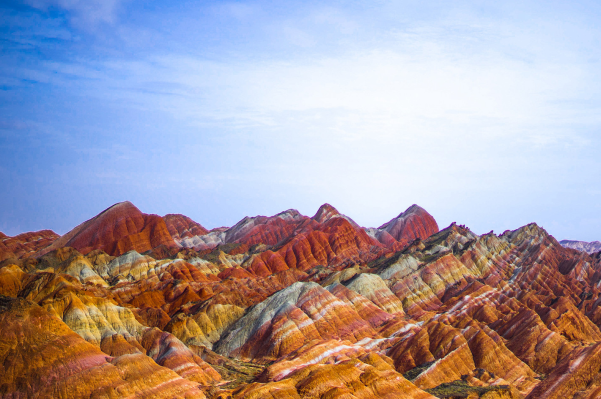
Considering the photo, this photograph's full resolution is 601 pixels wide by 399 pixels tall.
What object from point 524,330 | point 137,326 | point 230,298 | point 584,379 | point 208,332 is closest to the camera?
point 584,379

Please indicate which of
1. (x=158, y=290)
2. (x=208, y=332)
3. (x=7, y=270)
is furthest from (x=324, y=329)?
(x=7, y=270)

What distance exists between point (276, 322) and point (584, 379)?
85.9m

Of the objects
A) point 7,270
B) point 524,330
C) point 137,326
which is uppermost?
point 7,270

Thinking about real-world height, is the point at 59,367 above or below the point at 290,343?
above

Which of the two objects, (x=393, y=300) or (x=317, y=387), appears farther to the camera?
(x=393, y=300)

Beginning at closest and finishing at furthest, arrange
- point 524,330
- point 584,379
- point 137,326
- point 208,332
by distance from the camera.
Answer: point 584,379
point 137,326
point 524,330
point 208,332

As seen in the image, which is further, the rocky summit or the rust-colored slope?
the rocky summit

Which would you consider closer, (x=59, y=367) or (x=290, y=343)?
(x=59, y=367)

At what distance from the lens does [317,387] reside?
87.7m

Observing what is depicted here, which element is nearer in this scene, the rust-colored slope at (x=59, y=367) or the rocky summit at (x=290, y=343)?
the rust-colored slope at (x=59, y=367)

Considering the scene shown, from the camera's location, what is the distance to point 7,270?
158500mm

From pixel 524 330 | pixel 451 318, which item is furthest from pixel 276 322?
pixel 524 330

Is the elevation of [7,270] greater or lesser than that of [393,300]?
greater

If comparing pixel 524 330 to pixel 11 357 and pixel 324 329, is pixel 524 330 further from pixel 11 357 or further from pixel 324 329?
pixel 11 357
